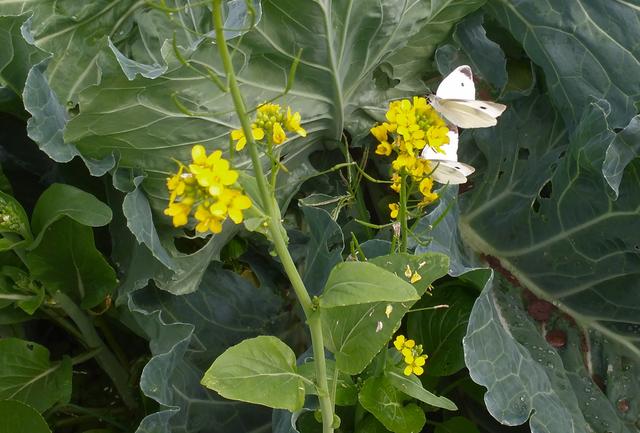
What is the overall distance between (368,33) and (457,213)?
351mm

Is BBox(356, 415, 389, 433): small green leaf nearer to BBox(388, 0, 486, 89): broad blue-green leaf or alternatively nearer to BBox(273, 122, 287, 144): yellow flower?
BBox(273, 122, 287, 144): yellow flower

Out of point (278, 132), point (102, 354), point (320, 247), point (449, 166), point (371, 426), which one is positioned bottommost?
point (102, 354)

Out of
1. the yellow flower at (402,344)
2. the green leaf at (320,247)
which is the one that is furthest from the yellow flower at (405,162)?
the green leaf at (320,247)

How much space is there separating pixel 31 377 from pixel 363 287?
0.78 m

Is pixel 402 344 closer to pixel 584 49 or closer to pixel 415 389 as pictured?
pixel 415 389

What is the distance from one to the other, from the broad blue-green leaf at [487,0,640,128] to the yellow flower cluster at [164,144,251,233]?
34.4 inches

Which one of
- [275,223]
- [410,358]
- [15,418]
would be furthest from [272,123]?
[15,418]

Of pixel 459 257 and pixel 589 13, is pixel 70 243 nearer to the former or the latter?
pixel 459 257

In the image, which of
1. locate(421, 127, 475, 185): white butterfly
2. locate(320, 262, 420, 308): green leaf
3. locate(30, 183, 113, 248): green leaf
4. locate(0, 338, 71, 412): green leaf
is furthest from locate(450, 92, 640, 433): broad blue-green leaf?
locate(0, 338, 71, 412): green leaf

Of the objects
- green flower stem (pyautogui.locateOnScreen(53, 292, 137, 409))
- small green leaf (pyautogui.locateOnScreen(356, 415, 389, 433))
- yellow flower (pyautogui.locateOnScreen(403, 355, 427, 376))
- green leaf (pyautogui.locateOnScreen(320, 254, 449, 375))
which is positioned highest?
green leaf (pyautogui.locateOnScreen(320, 254, 449, 375))

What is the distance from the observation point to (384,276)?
0.62m

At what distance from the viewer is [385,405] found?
0.90 metres

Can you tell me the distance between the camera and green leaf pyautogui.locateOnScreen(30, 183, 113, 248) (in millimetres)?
1026

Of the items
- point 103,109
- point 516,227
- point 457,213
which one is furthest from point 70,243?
point 516,227
